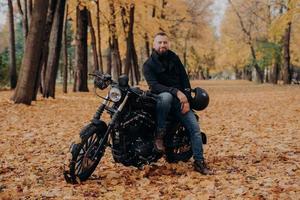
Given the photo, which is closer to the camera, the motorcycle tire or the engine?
the motorcycle tire

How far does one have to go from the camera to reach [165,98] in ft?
20.9

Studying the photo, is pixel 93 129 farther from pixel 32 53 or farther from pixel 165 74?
pixel 32 53

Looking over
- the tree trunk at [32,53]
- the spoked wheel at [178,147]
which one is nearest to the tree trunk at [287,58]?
the tree trunk at [32,53]

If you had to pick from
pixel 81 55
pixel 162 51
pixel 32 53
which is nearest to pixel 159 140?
pixel 162 51

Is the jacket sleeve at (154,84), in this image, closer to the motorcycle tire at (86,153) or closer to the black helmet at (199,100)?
the black helmet at (199,100)

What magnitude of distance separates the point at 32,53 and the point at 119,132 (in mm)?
9731

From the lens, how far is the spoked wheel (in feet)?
22.9

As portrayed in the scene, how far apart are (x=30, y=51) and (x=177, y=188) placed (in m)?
10.5

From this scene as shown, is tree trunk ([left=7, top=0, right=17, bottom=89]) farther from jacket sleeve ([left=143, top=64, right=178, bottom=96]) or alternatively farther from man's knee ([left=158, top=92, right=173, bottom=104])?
man's knee ([left=158, top=92, right=173, bottom=104])

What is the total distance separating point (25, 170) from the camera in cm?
700

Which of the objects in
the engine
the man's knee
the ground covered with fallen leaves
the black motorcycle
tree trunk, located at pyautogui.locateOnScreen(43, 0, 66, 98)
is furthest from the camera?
tree trunk, located at pyautogui.locateOnScreen(43, 0, 66, 98)

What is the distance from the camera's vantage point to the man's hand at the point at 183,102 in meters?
6.44

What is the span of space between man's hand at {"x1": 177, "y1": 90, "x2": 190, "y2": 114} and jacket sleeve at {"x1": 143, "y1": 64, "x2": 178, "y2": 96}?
0.07m

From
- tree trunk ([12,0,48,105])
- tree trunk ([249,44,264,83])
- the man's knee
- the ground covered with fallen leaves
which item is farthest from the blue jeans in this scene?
tree trunk ([249,44,264,83])
